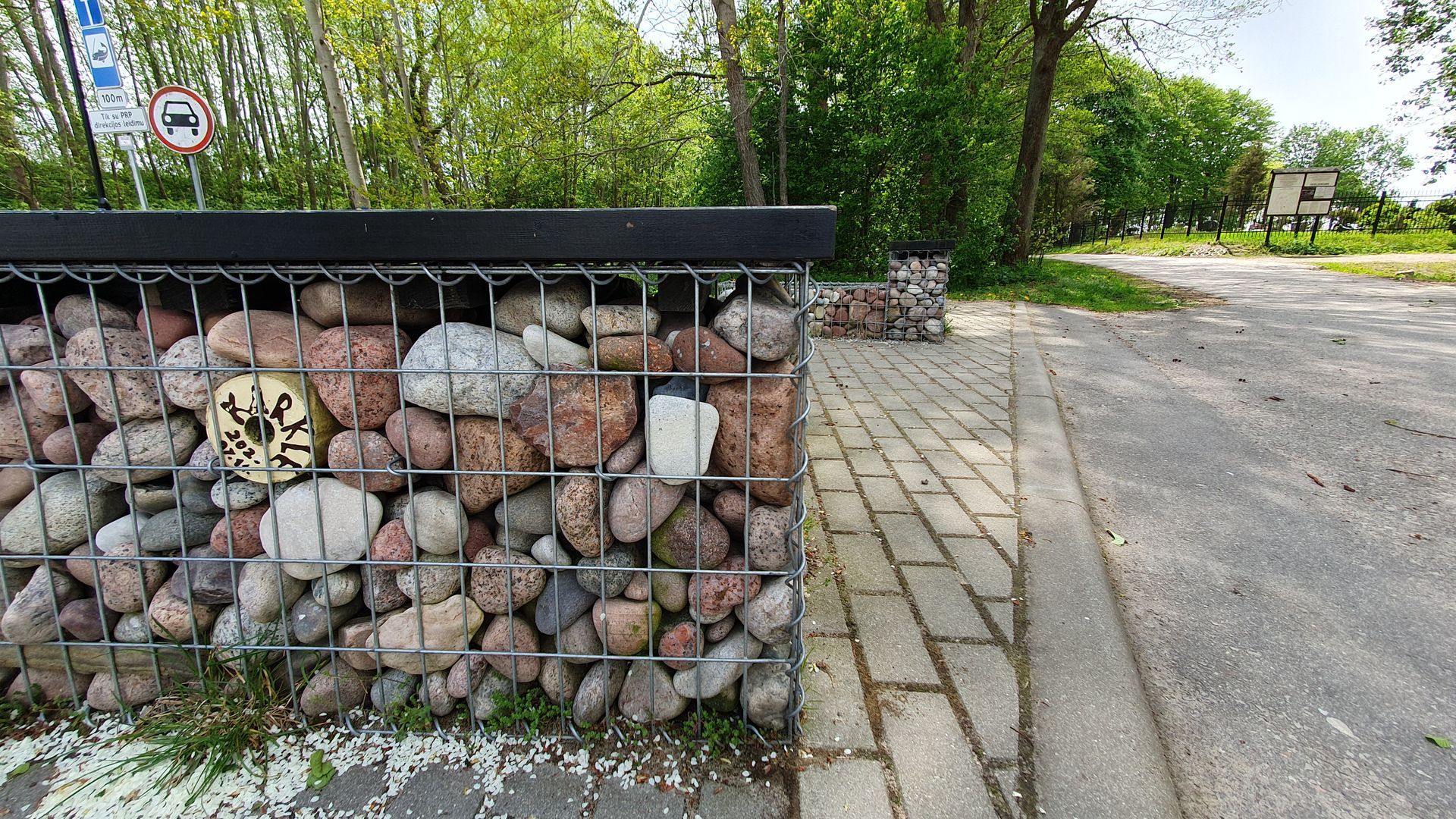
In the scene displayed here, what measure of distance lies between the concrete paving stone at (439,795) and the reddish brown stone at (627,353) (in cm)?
99

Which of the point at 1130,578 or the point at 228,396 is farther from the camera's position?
the point at 1130,578

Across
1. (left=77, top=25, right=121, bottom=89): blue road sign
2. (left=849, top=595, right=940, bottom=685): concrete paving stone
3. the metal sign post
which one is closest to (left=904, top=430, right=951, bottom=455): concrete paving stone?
(left=849, top=595, right=940, bottom=685): concrete paving stone

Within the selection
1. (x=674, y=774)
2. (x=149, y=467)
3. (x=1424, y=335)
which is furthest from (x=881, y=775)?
(x=1424, y=335)

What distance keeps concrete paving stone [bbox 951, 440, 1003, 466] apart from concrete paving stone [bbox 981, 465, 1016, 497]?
3.2 inches

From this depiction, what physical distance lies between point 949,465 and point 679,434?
7.96 feet

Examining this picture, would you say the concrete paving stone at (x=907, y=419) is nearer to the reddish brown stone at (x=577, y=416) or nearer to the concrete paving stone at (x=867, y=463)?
the concrete paving stone at (x=867, y=463)

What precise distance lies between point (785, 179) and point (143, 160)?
11238 mm

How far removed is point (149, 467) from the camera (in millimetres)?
1467

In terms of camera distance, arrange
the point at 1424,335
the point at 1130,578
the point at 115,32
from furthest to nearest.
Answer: the point at 115,32, the point at 1424,335, the point at 1130,578

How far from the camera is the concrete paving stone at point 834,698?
1527mm

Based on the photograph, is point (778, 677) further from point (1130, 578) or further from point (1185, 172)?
point (1185, 172)

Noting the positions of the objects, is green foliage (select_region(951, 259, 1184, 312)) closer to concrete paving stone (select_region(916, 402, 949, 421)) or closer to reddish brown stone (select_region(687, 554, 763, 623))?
concrete paving stone (select_region(916, 402, 949, 421))

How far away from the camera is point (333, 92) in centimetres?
835

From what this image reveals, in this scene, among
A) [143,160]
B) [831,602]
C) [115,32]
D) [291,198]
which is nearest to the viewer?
[831,602]
